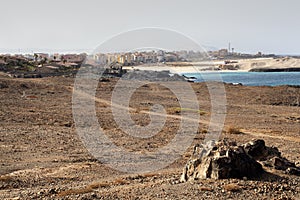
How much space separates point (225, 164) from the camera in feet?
31.8

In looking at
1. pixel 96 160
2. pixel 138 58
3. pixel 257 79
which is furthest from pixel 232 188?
pixel 138 58

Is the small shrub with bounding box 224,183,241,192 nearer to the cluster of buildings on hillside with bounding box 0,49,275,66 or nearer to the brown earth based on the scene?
the brown earth

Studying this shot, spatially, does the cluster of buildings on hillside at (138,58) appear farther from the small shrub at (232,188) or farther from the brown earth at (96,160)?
the small shrub at (232,188)

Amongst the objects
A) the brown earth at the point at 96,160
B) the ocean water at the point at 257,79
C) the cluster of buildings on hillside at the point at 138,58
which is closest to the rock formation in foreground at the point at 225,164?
the brown earth at the point at 96,160

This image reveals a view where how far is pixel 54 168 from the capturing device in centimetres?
1373

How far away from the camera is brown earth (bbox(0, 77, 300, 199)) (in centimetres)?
934

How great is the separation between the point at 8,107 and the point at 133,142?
13.7 m

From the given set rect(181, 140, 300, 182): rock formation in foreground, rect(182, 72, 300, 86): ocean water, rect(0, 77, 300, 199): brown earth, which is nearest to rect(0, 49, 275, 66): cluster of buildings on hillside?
rect(0, 77, 300, 199): brown earth

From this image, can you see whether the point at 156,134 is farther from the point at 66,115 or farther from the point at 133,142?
the point at 66,115

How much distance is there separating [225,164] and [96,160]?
680 centimetres

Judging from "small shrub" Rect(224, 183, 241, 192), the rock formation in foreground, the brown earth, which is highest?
the rock formation in foreground

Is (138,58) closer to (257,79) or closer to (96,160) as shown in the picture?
(257,79)

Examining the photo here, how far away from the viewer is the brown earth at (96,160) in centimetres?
934

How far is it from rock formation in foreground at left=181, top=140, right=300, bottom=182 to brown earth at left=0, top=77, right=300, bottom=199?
0.25 meters
